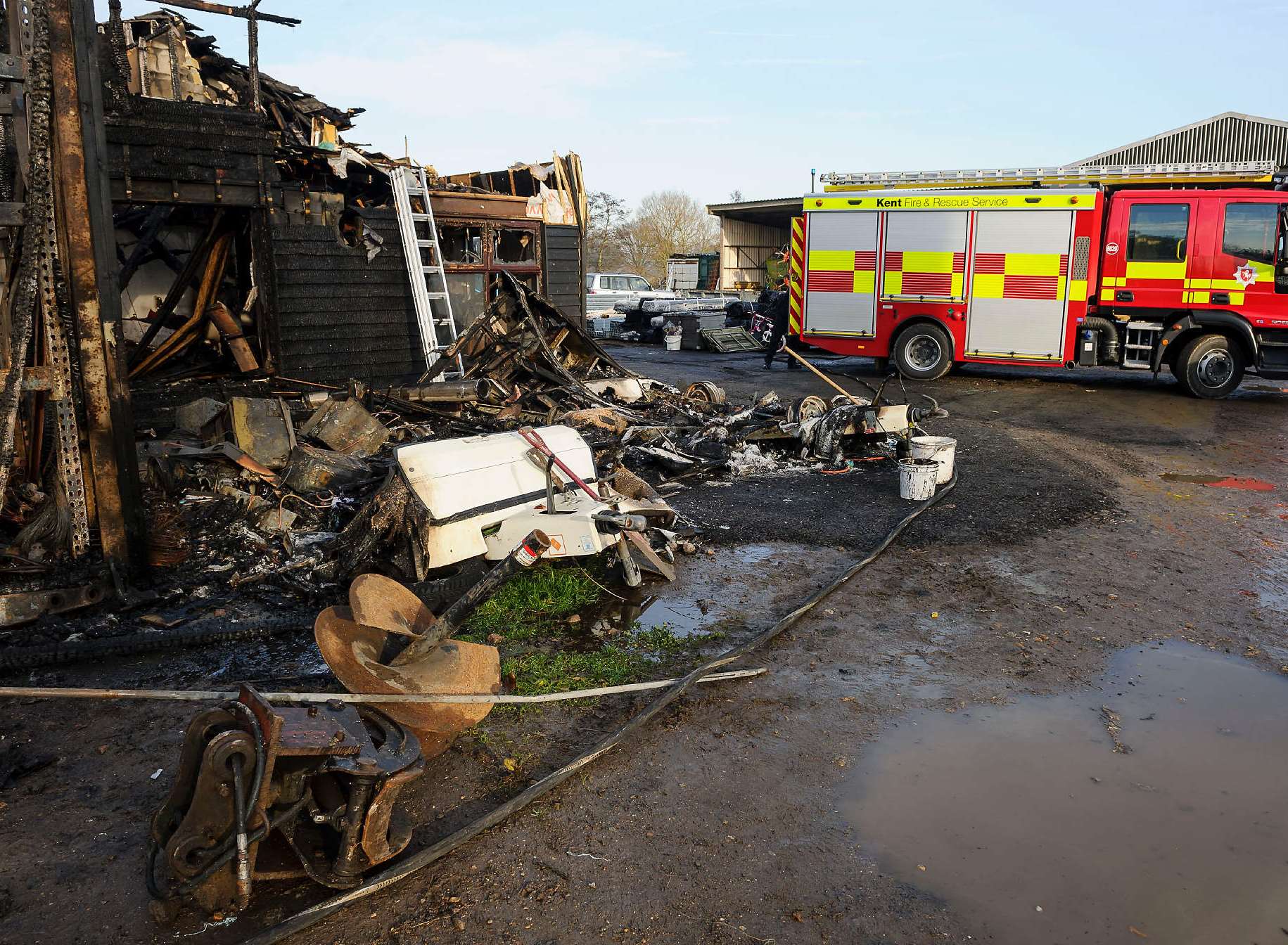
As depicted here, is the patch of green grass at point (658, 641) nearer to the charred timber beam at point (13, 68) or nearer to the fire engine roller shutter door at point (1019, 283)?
the charred timber beam at point (13, 68)

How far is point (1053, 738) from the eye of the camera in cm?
391

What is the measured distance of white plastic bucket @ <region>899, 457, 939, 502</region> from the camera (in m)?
7.68

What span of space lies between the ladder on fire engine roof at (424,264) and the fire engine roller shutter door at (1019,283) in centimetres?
832

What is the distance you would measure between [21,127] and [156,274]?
6.25m

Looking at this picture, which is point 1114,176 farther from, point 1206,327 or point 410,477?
point 410,477

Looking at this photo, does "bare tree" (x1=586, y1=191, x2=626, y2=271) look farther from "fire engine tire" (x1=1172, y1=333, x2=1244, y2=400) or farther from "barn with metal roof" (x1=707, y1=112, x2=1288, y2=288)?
"fire engine tire" (x1=1172, y1=333, x2=1244, y2=400)

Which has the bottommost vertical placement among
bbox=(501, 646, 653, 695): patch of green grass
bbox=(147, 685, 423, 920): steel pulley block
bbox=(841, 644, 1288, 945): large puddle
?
bbox=(841, 644, 1288, 945): large puddle

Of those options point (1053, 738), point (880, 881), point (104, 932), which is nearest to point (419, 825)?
point (104, 932)

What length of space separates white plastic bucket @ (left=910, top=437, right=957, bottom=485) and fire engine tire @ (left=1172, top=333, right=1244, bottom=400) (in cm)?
735

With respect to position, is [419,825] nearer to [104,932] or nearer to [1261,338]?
[104,932]

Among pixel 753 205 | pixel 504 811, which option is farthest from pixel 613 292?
pixel 504 811

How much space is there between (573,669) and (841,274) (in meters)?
12.7

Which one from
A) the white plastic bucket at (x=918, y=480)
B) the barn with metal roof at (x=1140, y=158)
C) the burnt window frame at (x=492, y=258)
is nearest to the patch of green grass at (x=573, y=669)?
the white plastic bucket at (x=918, y=480)

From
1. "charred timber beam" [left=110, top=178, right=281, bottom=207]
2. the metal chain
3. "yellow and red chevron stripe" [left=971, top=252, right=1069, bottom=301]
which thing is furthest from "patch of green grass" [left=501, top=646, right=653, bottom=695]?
"yellow and red chevron stripe" [left=971, top=252, right=1069, bottom=301]
